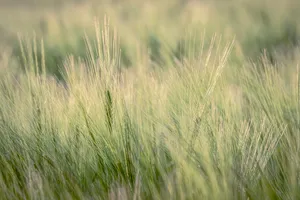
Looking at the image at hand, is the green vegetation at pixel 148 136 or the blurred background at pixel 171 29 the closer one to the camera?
the green vegetation at pixel 148 136

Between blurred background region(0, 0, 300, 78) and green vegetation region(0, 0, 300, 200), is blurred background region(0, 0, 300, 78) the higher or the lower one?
the lower one

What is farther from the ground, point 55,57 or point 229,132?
point 229,132

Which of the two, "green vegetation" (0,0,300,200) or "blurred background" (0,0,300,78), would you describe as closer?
"green vegetation" (0,0,300,200)

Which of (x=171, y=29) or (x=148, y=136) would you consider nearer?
(x=148, y=136)

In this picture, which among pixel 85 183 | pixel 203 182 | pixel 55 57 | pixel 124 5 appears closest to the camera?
pixel 203 182

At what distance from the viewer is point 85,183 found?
1615mm

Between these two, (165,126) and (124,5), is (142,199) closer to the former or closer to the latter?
(165,126)

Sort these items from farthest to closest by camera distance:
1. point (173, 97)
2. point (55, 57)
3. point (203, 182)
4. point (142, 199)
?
point (55, 57)
point (173, 97)
point (142, 199)
point (203, 182)

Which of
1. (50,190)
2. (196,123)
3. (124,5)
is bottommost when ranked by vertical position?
(124,5)

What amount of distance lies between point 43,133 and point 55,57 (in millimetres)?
2598

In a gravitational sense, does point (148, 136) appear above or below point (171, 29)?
above

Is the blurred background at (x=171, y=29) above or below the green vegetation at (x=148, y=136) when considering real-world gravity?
below

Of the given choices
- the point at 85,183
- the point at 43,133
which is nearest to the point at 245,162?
the point at 85,183

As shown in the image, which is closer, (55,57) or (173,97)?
(173,97)
